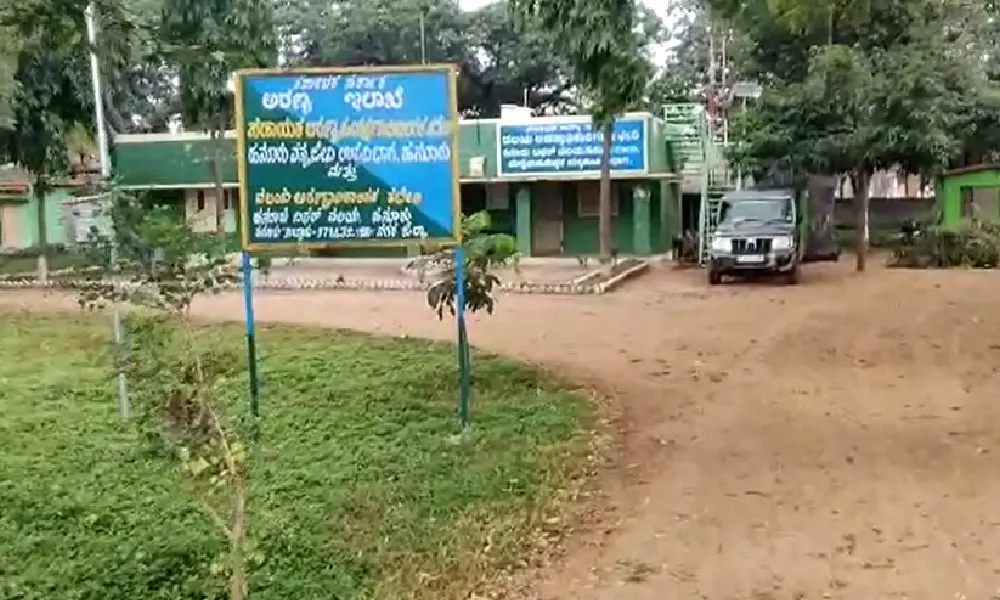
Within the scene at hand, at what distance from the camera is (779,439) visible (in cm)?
868

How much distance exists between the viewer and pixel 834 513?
6.68 meters

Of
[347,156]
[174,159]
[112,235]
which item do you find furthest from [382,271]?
[112,235]

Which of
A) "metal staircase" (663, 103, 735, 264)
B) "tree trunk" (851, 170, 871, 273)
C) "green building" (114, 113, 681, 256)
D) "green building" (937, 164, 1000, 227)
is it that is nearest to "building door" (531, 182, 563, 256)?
"green building" (114, 113, 681, 256)

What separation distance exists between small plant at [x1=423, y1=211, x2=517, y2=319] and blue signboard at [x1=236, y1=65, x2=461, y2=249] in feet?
2.57

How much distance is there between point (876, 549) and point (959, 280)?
17.0 meters

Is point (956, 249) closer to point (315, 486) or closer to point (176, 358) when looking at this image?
point (315, 486)

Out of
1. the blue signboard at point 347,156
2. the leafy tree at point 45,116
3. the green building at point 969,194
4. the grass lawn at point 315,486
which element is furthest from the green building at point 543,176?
the blue signboard at point 347,156

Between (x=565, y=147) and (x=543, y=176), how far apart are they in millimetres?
857

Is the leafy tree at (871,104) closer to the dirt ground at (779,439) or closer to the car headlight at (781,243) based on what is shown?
the car headlight at (781,243)

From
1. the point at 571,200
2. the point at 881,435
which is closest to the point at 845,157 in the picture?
the point at 571,200

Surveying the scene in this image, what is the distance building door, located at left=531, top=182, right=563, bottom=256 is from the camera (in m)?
30.3

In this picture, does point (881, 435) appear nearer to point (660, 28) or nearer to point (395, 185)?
point (395, 185)

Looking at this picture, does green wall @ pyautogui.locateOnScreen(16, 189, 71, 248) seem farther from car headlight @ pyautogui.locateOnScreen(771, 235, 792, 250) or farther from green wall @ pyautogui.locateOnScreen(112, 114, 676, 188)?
car headlight @ pyautogui.locateOnScreen(771, 235, 792, 250)

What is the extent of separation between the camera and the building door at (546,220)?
3031 cm
